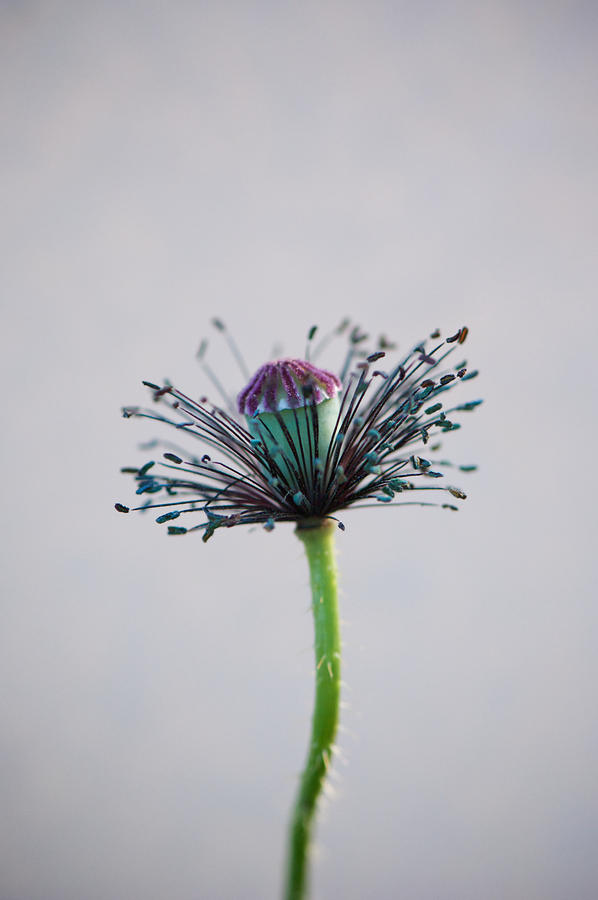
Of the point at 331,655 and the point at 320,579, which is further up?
the point at 320,579

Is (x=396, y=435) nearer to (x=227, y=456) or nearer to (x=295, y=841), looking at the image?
(x=227, y=456)

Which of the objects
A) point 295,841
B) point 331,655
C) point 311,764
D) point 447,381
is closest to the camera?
point 295,841

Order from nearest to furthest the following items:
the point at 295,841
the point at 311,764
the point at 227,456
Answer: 1. the point at 295,841
2. the point at 311,764
3. the point at 227,456

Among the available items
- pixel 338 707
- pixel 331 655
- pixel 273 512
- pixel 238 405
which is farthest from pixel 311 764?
pixel 238 405

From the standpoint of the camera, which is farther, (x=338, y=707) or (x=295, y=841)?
(x=338, y=707)

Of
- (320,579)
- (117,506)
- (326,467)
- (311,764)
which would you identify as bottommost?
(311,764)

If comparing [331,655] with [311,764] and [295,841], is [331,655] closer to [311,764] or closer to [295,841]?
[311,764]
